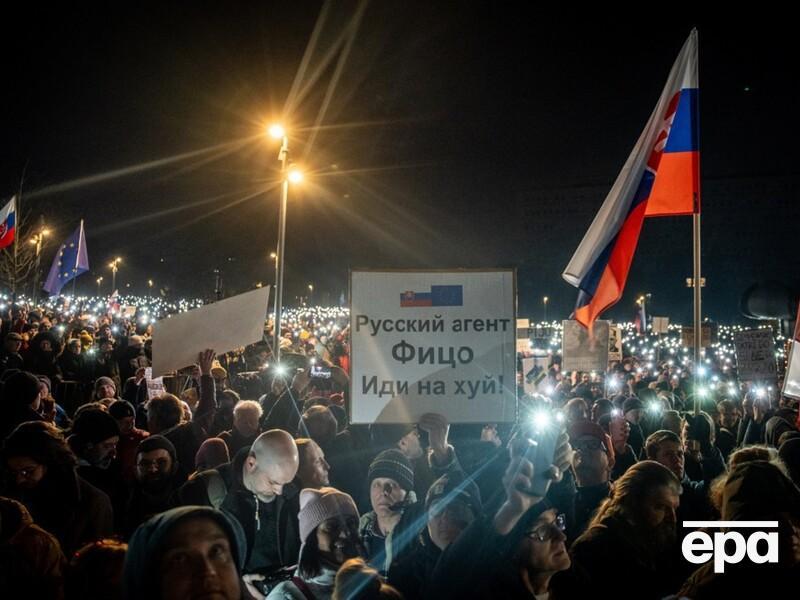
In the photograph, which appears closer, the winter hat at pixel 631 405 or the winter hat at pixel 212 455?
the winter hat at pixel 212 455

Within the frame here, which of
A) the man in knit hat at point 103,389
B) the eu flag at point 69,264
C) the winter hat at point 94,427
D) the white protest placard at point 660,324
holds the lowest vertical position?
the winter hat at point 94,427

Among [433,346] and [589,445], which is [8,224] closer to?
[433,346]

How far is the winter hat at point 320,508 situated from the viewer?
3.73m

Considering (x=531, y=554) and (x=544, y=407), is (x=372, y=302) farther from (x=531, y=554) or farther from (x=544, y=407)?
(x=544, y=407)

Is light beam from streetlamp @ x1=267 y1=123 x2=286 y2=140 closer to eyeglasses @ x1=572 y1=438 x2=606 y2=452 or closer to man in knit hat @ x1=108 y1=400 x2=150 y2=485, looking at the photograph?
man in knit hat @ x1=108 y1=400 x2=150 y2=485

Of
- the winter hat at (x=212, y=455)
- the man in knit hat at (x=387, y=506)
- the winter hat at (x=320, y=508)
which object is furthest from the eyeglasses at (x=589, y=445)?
the winter hat at (x=212, y=455)

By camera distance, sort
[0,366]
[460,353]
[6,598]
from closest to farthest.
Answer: [6,598] → [460,353] → [0,366]

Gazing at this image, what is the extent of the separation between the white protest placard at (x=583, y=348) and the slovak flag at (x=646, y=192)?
4523 millimetres

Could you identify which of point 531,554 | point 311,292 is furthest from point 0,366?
point 311,292

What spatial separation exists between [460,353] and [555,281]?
3192 inches

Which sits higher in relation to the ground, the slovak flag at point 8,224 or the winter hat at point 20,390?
the slovak flag at point 8,224

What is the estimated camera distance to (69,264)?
1934 centimetres

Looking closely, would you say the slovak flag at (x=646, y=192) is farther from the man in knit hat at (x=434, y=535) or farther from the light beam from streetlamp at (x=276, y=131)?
the light beam from streetlamp at (x=276, y=131)

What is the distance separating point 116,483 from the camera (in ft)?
16.4
